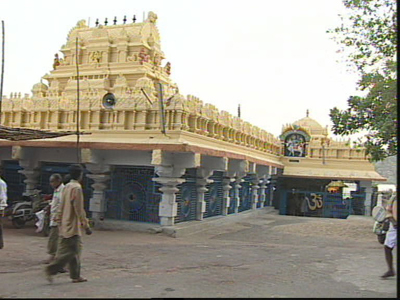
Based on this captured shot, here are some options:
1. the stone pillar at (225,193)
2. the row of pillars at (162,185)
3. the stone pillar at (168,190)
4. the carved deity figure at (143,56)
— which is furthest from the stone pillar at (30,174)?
the stone pillar at (225,193)

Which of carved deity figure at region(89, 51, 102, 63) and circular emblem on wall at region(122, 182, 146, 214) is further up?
carved deity figure at region(89, 51, 102, 63)

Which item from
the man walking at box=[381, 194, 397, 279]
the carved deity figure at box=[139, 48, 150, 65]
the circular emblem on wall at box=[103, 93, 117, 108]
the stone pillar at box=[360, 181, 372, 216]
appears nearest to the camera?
the man walking at box=[381, 194, 397, 279]

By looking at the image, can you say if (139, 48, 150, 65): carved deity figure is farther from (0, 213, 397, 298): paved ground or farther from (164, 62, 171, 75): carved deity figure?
(0, 213, 397, 298): paved ground

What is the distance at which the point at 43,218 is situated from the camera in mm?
9359

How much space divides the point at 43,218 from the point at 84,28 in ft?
27.7

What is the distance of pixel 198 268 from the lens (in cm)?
671

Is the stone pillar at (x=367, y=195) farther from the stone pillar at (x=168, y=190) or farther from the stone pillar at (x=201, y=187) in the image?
the stone pillar at (x=168, y=190)

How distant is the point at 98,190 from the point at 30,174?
7.66 feet

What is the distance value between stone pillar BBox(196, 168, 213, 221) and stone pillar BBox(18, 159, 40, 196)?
437 centimetres

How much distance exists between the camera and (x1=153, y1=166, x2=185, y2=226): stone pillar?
1041 centimetres

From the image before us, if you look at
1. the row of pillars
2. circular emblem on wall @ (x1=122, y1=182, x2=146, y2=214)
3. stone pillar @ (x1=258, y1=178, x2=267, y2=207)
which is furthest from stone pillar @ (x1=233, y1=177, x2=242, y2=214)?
circular emblem on wall @ (x1=122, y1=182, x2=146, y2=214)

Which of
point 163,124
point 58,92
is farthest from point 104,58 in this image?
point 163,124

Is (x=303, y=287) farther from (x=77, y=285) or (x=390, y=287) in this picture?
(x=77, y=285)

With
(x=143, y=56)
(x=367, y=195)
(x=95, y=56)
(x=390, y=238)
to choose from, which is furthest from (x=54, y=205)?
(x=367, y=195)
